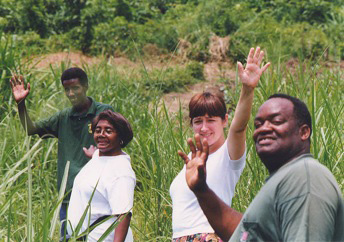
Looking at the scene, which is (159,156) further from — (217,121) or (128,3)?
(128,3)

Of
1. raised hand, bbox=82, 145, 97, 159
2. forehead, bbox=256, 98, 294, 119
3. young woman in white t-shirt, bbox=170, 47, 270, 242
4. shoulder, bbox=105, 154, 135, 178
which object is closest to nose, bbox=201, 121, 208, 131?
young woman in white t-shirt, bbox=170, 47, 270, 242

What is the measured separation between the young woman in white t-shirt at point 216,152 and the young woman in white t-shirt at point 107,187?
0.40 m

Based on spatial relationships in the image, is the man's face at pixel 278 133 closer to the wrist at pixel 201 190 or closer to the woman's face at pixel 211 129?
the wrist at pixel 201 190

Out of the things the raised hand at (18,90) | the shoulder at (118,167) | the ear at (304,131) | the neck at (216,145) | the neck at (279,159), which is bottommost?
the shoulder at (118,167)

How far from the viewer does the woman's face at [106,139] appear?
11.3ft

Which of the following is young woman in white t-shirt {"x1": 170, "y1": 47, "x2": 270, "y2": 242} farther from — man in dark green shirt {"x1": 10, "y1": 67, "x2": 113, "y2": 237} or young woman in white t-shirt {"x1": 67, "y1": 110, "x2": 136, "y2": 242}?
man in dark green shirt {"x1": 10, "y1": 67, "x2": 113, "y2": 237}

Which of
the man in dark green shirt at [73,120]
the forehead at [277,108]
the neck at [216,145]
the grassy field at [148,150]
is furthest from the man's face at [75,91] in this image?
the forehead at [277,108]

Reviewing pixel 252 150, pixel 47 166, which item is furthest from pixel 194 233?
pixel 47 166

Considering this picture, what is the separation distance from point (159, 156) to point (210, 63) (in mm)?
5687

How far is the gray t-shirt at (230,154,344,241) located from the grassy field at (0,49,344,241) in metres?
0.92

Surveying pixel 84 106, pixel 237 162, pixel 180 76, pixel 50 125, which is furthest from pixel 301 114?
pixel 180 76

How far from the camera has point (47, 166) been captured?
6.46 m

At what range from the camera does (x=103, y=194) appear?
3.29 metres

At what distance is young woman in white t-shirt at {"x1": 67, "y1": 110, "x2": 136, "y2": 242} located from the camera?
10.6 feet
